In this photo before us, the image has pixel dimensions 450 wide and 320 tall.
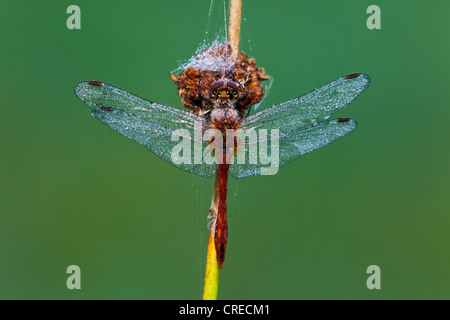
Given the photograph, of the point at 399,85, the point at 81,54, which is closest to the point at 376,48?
the point at 399,85

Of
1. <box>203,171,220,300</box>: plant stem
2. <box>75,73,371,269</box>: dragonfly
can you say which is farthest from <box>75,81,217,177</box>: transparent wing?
<box>203,171,220,300</box>: plant stem

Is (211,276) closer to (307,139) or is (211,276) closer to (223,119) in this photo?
(223,119)

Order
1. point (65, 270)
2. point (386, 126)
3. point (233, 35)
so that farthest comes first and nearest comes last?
point (386, 126) → point (65, 270) → point (233, 35)

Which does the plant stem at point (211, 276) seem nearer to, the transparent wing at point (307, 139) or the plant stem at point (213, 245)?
the plant stem at point (213, 245)

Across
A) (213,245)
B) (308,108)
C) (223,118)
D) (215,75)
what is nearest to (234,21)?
(215,75)

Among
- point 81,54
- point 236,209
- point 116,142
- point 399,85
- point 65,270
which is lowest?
point 65,270

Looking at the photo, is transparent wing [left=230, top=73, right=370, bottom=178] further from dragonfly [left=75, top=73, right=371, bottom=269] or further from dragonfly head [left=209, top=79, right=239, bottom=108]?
dragonfly head [left=209, top=79, right=239, bottom=108]

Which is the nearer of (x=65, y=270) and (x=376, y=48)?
(x=65, y=270)

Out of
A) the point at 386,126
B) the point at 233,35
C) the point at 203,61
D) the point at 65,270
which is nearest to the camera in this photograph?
the point at 233,35

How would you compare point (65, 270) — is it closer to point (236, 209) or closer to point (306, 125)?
point (236, 209)
